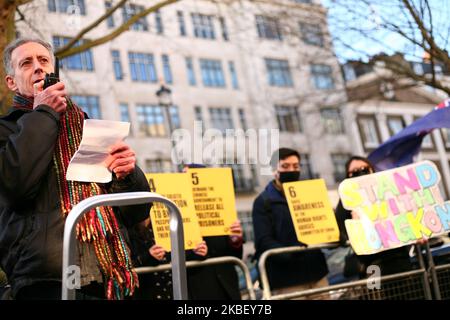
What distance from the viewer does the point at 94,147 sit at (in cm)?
213

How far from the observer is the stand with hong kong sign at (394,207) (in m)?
4.57

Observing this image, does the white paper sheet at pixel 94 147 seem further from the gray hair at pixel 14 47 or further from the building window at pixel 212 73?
the building window at pixel 212 73

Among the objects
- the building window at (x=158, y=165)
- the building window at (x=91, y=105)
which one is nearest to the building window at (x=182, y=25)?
the building window at (x=91, y=105)

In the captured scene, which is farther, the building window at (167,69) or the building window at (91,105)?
the building window at (167,69)

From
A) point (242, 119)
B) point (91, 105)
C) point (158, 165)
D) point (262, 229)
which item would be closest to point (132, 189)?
point (262, 229)

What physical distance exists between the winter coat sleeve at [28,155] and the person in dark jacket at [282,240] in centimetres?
300

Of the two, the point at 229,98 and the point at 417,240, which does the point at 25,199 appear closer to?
the point at 417,240

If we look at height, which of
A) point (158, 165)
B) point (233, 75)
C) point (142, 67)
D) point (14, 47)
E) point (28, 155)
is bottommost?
point (28, 155)

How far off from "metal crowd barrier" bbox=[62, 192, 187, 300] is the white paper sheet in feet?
0.98

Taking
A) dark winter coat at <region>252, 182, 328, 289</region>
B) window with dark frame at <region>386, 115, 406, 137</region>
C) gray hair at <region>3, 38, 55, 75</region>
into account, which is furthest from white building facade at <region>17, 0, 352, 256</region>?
gray hair at <region>3, 38, 55, 75</region>

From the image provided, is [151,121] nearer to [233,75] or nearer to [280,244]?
[233,75]

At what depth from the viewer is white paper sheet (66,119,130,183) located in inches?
82.4

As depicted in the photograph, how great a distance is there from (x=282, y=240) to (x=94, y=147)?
3159 mm
